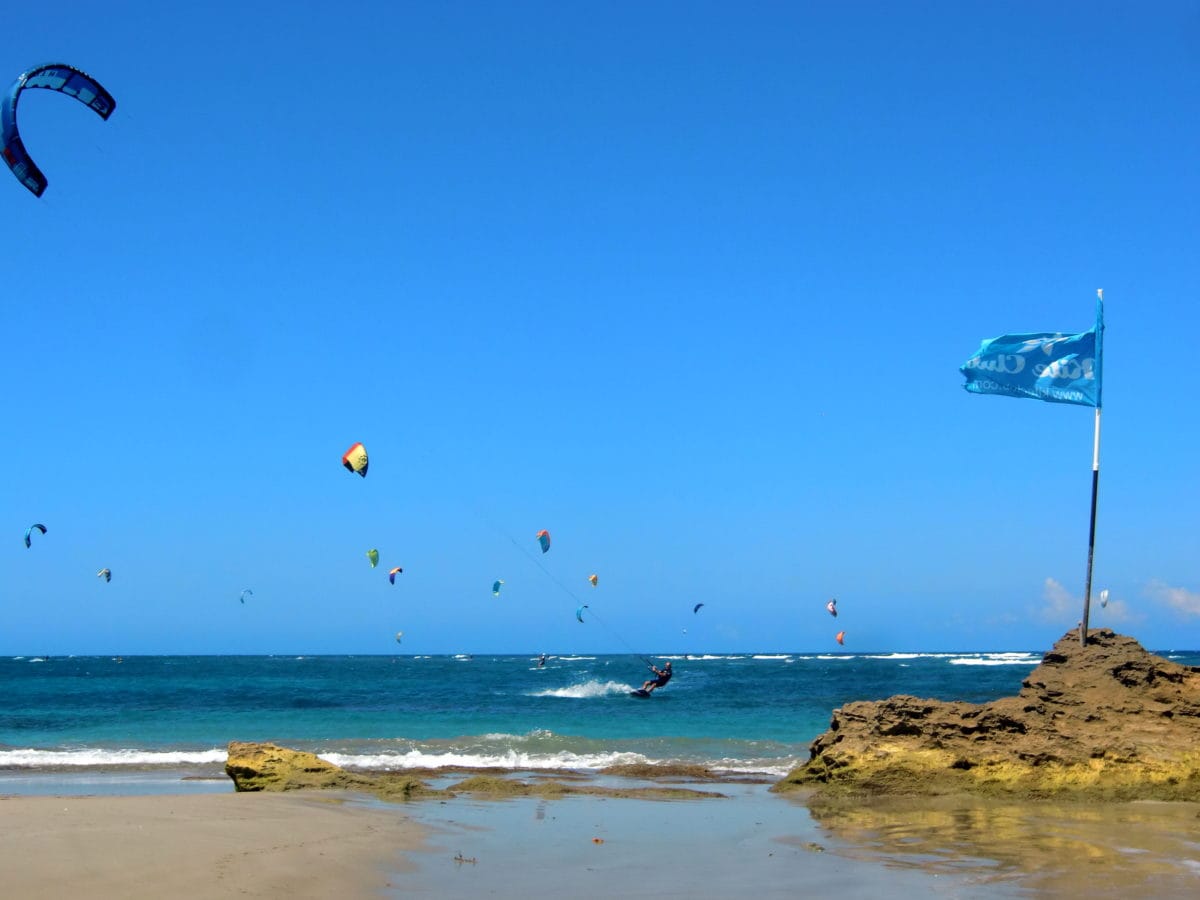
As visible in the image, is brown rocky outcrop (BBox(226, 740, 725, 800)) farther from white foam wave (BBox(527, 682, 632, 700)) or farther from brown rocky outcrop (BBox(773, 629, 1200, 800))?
white foam wave (BBox(527, 682, 632, 700))

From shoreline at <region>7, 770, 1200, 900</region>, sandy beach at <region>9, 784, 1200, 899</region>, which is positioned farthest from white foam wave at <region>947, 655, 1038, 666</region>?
sandy beach at <region>9, 784, 1200, 899</region>

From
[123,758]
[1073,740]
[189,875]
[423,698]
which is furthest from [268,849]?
[423,698]

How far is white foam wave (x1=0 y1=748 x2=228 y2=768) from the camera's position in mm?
19281

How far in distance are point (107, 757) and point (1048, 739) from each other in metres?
17.0

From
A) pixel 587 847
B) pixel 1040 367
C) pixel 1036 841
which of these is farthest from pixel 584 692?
pixel 1036 841

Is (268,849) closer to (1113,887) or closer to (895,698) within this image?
(1113,887)

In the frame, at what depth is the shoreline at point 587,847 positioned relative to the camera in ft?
26.1

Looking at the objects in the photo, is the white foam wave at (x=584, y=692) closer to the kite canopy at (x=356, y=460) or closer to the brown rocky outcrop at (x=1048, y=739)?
the kite canopy at (x=356, y=460)

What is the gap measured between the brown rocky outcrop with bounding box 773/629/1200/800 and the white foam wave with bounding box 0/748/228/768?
38.9 feet

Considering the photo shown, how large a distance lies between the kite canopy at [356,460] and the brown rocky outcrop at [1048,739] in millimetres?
10232

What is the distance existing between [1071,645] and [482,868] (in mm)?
9094

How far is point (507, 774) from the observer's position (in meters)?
17.1

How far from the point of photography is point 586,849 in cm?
973

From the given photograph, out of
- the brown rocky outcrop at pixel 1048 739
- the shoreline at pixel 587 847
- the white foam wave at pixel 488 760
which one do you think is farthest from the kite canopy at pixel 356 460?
the brown rocky outcrop at pixel 1048 739
